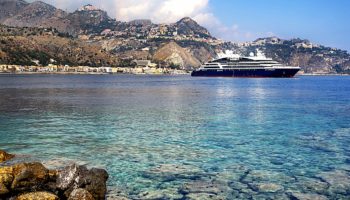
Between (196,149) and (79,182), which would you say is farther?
(196,149)

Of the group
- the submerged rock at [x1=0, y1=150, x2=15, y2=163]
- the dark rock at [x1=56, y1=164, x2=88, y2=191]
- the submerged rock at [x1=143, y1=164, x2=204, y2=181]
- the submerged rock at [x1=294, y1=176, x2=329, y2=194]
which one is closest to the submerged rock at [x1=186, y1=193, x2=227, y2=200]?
the submerged rock at [x1=143, y1=164, x2=204, y2=181]

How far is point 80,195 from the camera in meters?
13.2

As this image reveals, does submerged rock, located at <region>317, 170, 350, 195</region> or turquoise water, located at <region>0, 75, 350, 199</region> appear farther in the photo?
turquoise water, located at <region>0, 75, 350, 199</region>

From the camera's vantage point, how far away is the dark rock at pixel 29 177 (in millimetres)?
13938

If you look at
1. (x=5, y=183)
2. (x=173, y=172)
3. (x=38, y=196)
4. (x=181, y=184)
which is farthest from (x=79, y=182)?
(x=173, y=172)

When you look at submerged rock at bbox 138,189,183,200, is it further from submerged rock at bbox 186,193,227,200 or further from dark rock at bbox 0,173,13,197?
dark rock at bbox 0,173,13,197

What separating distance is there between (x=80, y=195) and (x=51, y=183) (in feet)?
6.10

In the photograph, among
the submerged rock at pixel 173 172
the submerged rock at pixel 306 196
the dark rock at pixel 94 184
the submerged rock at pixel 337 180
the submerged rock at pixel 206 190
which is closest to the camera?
the dark rock at pixel 94 184

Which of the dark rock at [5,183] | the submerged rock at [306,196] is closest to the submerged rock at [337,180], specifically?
the submerged rock at [306,196]

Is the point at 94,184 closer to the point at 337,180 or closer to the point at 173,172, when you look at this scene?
the point at 173,172

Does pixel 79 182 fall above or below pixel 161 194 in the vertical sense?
above

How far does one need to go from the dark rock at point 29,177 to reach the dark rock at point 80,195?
5.69ft

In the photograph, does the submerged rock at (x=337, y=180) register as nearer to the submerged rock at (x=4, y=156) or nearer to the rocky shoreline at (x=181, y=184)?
the rocky shoreline at (x=181, y=184)

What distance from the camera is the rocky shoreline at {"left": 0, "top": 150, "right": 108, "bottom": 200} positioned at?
13508 millimetres
